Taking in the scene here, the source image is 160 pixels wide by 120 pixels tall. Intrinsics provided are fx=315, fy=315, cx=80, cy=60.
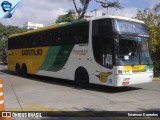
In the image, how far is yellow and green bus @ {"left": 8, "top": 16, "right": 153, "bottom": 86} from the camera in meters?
13.0

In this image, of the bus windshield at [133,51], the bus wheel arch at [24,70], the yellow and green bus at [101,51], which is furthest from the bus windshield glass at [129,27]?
the bus wheel arch at [24,70]

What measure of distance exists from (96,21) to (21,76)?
396 inches

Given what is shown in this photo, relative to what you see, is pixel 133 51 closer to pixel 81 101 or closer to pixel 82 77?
pixel 82 77

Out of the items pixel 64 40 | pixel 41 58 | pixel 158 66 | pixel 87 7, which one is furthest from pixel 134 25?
pixel 87 7

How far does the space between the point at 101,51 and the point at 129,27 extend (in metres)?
1.62

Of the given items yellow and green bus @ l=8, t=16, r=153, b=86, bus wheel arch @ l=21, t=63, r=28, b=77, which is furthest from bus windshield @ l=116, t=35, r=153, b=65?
bus wheel arch @ l=21, t=63, r=28, b=77

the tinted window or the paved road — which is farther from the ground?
the tinted window

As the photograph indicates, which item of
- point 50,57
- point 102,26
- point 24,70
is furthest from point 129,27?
point 24,70

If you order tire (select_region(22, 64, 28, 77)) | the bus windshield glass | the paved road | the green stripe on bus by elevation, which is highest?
the bus windshield glass

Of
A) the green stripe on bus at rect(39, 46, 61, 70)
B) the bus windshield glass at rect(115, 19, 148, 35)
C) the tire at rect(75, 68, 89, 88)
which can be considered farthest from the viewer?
the green stripe on bus at rect(39, 46, 61, 70)

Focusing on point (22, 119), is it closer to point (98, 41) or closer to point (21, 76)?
point (98, 41)

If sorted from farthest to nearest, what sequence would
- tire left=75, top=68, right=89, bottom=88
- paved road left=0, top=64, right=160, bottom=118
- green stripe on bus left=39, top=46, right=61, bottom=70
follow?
green stripe on bus left=39, top=46, right=61, bottom=70, tire left=75, top=68, right=89, bottom=88, paved road left=0, top=64, right=160, bottom=118

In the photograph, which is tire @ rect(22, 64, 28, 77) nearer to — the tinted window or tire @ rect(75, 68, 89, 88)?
tire @ rect(75, 68, 89, 88)

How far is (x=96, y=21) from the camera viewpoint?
14000 mm
